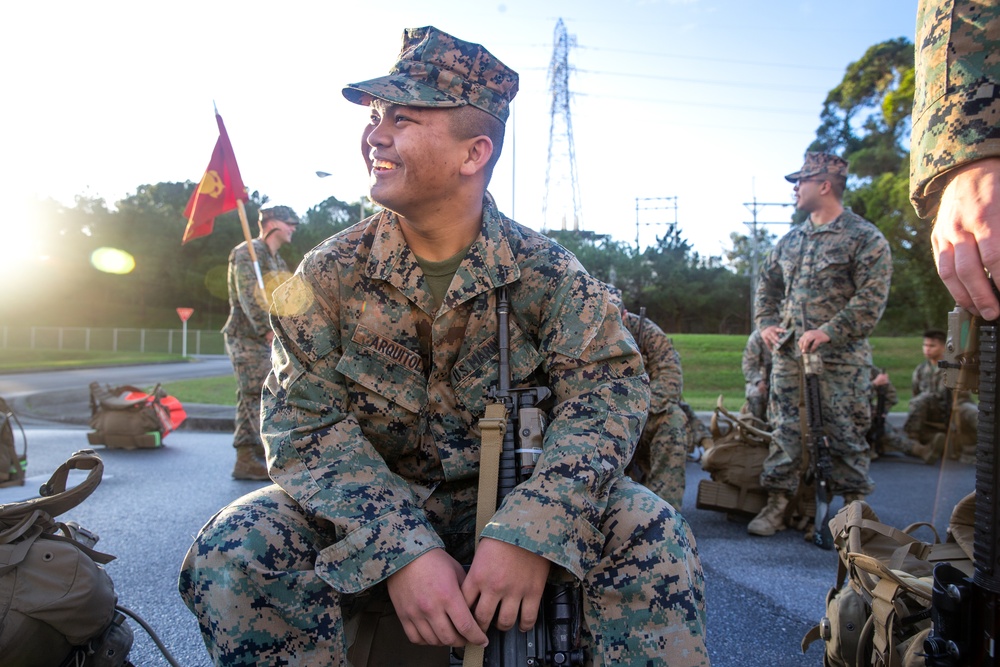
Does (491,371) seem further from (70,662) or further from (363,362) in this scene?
(70,662)

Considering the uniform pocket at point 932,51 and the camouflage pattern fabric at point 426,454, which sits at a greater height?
the uniform pocket at point 932,51

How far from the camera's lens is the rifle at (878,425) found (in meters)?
7.75

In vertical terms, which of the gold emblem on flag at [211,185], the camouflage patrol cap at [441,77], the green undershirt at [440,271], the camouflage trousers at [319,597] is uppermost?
the gold emblem on flag at [211,185]

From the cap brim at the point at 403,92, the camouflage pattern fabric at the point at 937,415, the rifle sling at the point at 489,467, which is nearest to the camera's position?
the rifle sling at the point at 489,467

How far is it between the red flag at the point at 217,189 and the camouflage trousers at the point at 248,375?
4.65ft

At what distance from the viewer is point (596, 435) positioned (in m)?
1.67

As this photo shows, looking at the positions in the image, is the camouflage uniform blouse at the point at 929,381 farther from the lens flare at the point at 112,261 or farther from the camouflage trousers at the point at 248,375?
the lens flare at the point at 112,261

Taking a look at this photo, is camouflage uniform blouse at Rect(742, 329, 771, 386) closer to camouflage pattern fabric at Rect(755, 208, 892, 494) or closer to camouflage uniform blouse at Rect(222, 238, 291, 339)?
camouflage pattern fabric at Rect(755, 208, 892, 494)

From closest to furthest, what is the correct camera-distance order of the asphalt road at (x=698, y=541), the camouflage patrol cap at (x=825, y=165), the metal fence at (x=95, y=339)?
the asphalt road at (x=698, y=541) < the camouflage patrol cap at (x=825, y=165) < the metal fence at (x=95, y=339)

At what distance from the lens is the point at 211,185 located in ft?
22.6

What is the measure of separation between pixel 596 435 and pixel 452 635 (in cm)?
55

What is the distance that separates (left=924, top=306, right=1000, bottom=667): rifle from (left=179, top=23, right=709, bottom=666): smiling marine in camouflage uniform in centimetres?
46

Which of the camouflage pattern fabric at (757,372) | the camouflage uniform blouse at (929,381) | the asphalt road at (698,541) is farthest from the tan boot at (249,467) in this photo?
the camouflage uniform blouse at (929,381)

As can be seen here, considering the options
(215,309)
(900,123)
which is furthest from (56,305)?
(900,123)
